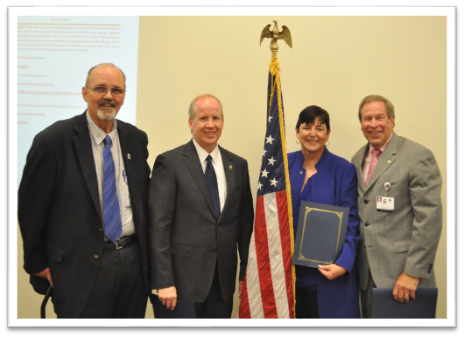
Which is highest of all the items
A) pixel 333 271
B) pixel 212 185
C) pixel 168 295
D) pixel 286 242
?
pixel 212 185

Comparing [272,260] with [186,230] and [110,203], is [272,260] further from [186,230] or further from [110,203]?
[110,203]

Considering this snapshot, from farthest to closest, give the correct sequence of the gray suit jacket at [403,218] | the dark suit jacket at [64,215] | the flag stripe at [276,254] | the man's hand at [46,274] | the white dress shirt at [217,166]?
the flag stripe at [276,254], the white dress shirt at [217,166], the gray suit jacket at [403,218], the man's hand at [46,274], the dark suit jacket at [64,215]

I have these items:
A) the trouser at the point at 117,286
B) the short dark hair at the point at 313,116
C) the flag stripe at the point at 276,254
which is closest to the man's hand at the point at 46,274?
the trouser at the point at 117,286

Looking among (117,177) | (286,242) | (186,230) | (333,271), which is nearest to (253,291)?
(286,242)

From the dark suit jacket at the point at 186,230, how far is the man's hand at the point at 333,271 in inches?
22.8

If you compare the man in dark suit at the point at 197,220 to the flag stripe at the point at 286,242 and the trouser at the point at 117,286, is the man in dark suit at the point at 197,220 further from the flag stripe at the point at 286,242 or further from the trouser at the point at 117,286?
the flag stripe at the point at 286,242

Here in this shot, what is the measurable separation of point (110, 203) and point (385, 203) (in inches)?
63.4

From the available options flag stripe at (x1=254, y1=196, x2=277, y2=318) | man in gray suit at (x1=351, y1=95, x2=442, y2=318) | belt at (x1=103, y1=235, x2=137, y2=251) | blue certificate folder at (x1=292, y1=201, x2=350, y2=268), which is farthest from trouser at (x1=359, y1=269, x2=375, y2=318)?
belt at (x1=103, y1=235, x2=137, y2=251)

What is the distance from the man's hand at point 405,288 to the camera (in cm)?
220

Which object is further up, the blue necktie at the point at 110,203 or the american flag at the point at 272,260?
the blue necktie at the point at 110,203

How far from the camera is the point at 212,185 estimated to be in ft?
7.45

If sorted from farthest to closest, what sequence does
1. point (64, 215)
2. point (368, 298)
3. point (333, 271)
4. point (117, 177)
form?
1. point (368, 298)
2. point (333, 271)
3. point (117, 177)
4. point (64, 215)

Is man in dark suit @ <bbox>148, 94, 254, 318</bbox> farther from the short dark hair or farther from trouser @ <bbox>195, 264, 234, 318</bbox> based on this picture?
the short dark hair
